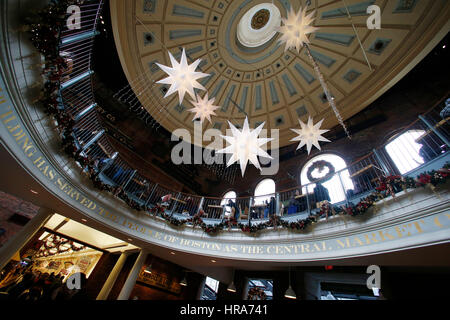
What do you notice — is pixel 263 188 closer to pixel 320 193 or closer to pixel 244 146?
pixel 320 193

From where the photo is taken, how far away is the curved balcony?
12.2 feet

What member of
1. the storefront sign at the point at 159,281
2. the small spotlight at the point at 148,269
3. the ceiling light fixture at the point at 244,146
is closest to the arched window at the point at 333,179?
the ceiling light fixture at the point at 244,146

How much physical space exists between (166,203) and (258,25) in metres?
9.86

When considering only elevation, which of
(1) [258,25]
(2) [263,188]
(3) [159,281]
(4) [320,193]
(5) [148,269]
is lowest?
(3) [159,281]

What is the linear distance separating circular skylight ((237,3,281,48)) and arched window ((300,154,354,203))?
6935 millimetres

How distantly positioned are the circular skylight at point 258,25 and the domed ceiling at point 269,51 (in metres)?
0.04

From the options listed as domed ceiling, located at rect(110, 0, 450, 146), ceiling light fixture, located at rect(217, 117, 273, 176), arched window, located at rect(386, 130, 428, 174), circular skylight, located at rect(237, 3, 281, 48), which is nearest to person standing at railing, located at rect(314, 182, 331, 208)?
arched window, located at rect(386, 130, 428, 174)

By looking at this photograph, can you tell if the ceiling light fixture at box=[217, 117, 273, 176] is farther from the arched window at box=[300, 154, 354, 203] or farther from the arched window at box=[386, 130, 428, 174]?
the arched window at box=[386, 130, 428, 174]

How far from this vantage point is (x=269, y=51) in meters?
9.69

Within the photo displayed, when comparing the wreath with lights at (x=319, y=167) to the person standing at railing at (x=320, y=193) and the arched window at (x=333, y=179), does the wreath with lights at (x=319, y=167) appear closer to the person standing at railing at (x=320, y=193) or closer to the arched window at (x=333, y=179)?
the arched window at (x=333, y=179)

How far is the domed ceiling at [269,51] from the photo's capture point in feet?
24.6

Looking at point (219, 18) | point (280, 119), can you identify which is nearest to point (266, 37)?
point (219, 18)

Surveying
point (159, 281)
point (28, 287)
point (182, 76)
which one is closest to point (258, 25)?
point (182, 76)

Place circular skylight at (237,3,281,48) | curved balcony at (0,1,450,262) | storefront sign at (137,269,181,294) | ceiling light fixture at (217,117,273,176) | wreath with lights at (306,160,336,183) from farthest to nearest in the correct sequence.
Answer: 1. wreath with lights at (306,160,336,183)
2. circular skylight at (237,3,281,48)
3. storefront sign at (137,269,181,294)
4. ceiling light fixture at (217,117,273,176)
5. curved balcony at (0,1,450,262)
